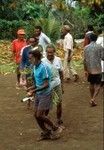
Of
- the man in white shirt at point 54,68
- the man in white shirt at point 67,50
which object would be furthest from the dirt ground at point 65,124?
the man in white shirt at point 67,50

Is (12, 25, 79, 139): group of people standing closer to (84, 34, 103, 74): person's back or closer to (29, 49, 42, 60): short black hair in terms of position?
(29, 49, 42, 60): short black hair

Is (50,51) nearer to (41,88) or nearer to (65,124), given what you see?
(41,88)

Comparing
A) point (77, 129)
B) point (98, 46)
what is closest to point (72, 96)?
point (98, 46)

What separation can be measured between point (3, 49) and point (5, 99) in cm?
986

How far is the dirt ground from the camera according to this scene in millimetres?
9859

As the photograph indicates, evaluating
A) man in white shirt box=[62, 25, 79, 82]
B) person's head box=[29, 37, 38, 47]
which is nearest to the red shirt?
man in white shirt box=[62, 25, 79, 82]

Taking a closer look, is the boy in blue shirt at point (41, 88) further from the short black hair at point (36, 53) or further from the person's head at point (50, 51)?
the person's head at point (50, 51)

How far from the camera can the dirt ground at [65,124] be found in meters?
9.86

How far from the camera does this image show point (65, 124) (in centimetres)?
1128

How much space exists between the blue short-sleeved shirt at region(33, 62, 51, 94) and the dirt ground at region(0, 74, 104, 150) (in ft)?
3.31

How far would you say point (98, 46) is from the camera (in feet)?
41.4

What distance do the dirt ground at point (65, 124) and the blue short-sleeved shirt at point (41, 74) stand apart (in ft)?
3.31

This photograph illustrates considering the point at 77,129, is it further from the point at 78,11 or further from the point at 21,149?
the point at 78,11

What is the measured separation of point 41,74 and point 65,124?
187 centimetres
